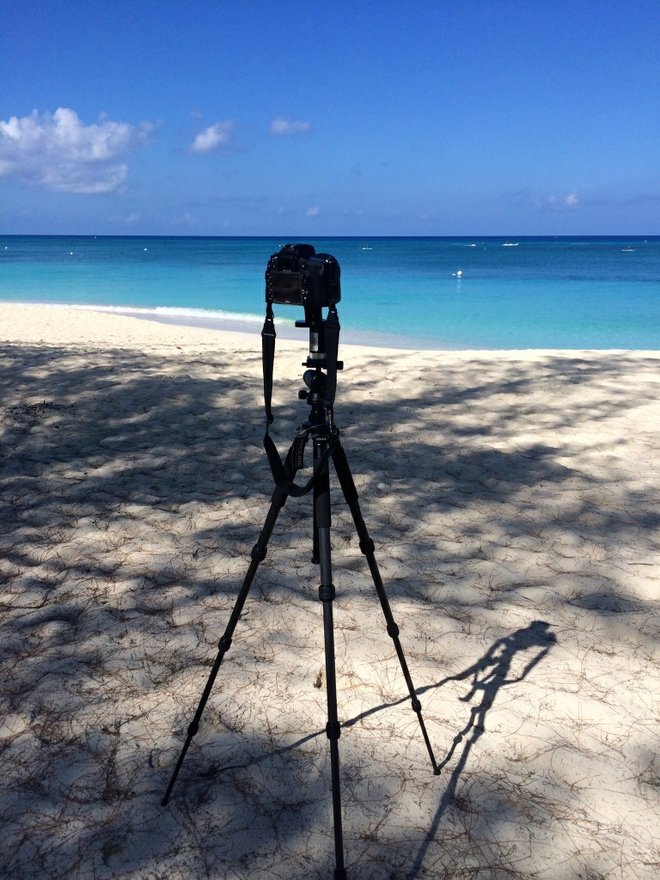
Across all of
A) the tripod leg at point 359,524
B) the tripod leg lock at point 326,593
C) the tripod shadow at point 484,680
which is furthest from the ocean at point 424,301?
the tripod leg lock at point 326,593

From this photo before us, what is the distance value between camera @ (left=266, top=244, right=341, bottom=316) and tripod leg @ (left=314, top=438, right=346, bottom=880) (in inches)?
14.0

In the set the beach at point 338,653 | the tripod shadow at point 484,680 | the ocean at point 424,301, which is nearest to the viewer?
the beach at point 338,653

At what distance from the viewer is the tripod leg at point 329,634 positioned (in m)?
1.63

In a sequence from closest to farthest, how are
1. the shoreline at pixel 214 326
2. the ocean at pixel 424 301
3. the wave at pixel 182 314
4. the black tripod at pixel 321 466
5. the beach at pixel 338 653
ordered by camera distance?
1. the black tripod at pixel 321 466
2. the beach at pixel 338 653
3. the shoreline at pixel 214 326
4. the ocean at pixel 424 301
5. the wave at pixel 182 314

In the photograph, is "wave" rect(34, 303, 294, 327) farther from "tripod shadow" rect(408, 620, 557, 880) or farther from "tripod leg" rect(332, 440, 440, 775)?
"tripod leg" rect(332, 440, 440, 775)

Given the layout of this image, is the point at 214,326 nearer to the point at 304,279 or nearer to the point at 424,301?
the point at 424,301

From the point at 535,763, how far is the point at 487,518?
1.85 m

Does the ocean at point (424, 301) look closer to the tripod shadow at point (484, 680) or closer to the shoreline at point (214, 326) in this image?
the shoreline at point (214, 326)

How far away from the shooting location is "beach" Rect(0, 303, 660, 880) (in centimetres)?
185

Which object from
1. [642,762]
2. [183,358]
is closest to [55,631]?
[642,762]

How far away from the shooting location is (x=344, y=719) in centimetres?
228

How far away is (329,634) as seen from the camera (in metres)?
1.71

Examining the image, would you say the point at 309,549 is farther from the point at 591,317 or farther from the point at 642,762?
the point at 591,317

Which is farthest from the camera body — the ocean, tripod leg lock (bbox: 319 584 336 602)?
the ocean
